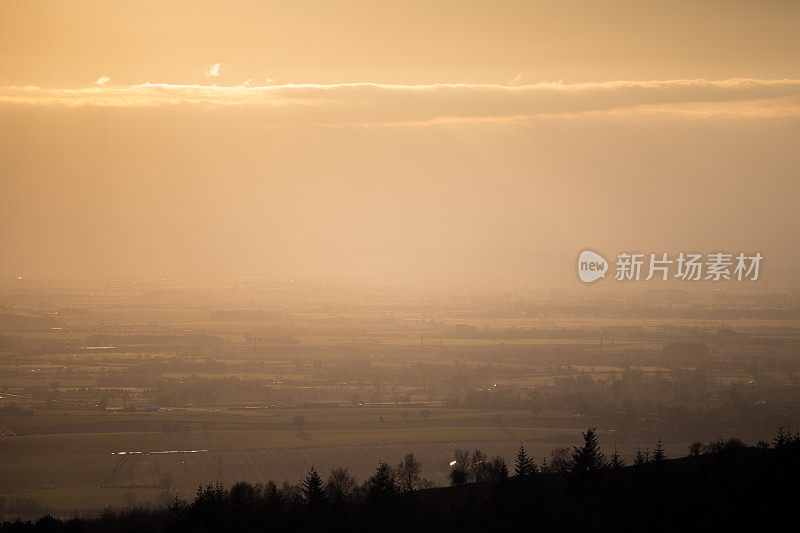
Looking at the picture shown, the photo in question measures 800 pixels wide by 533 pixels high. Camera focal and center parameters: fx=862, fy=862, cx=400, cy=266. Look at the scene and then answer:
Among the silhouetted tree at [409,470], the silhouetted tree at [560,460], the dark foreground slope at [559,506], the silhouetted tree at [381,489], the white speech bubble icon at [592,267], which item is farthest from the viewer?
the white speech bubble icon at [592,267]

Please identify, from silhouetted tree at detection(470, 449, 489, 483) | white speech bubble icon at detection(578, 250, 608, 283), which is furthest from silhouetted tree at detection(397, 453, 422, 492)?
white speech bubble icon at detection(578, 250, 608, 283)

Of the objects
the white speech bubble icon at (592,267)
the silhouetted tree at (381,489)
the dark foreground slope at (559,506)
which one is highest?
the white speech bubble icon at (592,267)

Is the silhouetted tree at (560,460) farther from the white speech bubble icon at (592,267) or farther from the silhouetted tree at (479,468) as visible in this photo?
the white speech bubble icon at (592,267)

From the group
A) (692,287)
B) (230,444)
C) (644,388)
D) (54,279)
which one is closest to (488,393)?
(644,388)

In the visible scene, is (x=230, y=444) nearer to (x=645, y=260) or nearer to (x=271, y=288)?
(x=645, y=260)

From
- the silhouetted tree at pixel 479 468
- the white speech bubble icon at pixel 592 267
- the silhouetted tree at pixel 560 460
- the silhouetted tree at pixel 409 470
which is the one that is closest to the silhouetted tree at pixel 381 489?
the silhouetted tree at pixel 479 468

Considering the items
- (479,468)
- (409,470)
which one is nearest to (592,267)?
(409,470)
